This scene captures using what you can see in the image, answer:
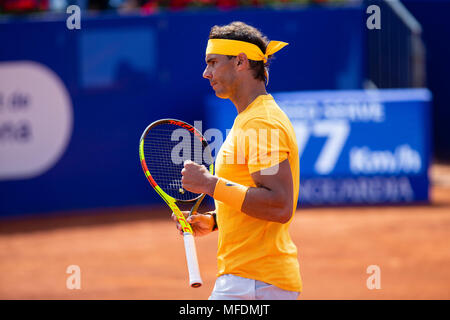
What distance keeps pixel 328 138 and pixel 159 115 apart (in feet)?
8.11

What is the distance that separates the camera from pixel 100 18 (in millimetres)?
10070

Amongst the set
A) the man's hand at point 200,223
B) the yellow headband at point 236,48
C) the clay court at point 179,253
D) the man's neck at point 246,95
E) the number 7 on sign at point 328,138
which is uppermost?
the number 7 on sign at point 328,138

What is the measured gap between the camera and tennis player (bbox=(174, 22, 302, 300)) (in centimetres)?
289

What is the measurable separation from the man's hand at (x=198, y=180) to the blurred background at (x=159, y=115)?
17.7 feet

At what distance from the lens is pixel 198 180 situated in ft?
9.82

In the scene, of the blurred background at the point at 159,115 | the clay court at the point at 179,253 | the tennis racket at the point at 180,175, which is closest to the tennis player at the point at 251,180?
the tennis racket at the point at 180,175

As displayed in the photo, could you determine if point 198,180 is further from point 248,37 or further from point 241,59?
point 248,37

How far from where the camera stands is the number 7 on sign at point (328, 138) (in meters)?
10.0

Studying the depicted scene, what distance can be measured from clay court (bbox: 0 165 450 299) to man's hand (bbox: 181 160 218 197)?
11.2ft

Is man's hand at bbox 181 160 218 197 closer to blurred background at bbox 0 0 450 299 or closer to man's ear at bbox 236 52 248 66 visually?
man's ear at bbox 236 52 248 66

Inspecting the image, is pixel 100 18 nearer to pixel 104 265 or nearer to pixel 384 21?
pixel 104 265

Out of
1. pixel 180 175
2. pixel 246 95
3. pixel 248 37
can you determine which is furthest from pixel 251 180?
pixel 180 175

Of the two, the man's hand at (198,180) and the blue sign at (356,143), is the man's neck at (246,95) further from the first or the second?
the blue sign at (356,143)
